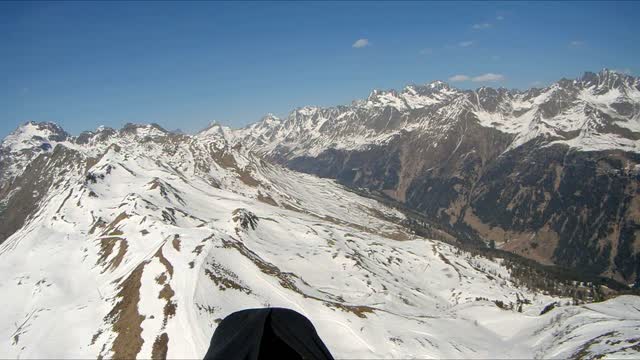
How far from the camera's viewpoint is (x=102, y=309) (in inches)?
4368

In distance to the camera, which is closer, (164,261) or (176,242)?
(164,261)

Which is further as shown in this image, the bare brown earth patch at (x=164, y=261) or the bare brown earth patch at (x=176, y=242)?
the bare brown earth patch at (x=176, y=242)

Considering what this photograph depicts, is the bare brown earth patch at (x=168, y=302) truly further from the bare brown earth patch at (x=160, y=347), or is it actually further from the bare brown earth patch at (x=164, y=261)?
the bare brown earth patch at (x=164, y=261)

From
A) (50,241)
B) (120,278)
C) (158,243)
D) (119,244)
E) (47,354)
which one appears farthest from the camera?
(50,241)

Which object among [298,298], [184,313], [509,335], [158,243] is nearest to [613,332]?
[509,335]

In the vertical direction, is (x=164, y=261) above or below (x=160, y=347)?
above

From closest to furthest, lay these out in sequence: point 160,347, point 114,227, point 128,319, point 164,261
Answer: point 160,347 < point 128,319 < point 164,261 < point 114,227

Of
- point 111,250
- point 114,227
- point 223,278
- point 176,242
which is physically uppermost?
point 176,242

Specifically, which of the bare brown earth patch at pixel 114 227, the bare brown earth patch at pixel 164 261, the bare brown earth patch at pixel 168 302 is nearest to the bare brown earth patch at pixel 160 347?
the bare brown earth patch at pixel 168 302

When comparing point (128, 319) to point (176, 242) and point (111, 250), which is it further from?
point (111, 250)

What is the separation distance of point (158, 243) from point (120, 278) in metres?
23.0

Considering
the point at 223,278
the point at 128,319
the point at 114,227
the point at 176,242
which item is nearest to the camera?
the point at 128,319

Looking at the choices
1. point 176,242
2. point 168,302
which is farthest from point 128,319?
point 176,242

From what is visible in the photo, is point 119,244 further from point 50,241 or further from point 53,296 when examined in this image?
point 50,241
